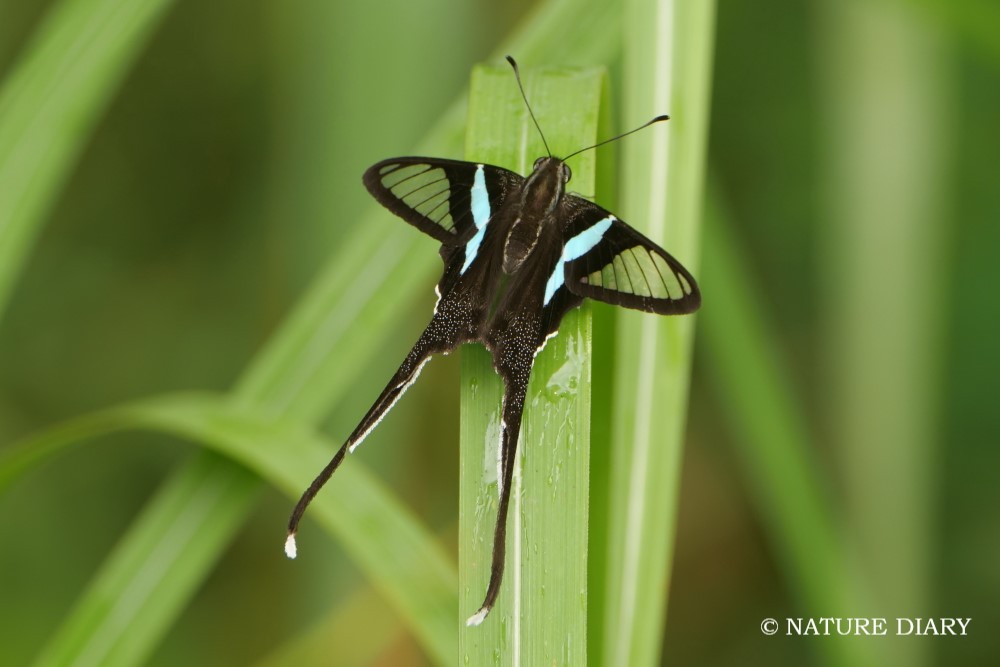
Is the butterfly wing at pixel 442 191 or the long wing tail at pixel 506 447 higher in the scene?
the butterfly wing at pixel 442 191

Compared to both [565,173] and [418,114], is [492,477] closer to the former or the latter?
[565,173]

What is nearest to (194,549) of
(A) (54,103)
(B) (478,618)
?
(B) (478,618)

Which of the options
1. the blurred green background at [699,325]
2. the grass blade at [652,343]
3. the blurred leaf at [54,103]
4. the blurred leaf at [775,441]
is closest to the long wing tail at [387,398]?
the grass blade at [652,343]

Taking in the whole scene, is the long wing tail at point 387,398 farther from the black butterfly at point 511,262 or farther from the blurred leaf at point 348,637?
the blurred leaf at point 348,637

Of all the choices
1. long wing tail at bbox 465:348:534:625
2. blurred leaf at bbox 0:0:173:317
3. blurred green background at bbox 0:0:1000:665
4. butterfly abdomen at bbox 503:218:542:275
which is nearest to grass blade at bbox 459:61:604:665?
long wing tail at bbox 465:348:534:625

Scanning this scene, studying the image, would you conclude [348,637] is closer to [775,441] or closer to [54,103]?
[775,441]

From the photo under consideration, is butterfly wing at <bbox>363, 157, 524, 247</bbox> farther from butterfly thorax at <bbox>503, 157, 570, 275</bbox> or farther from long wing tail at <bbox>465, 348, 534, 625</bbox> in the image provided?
long wing tail at <bbox>465, 348, 534, 625</bbox>

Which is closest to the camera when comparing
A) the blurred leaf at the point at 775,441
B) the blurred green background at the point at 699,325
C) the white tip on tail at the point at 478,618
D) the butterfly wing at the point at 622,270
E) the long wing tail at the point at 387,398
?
the white tip on tail at the point at 478,618
